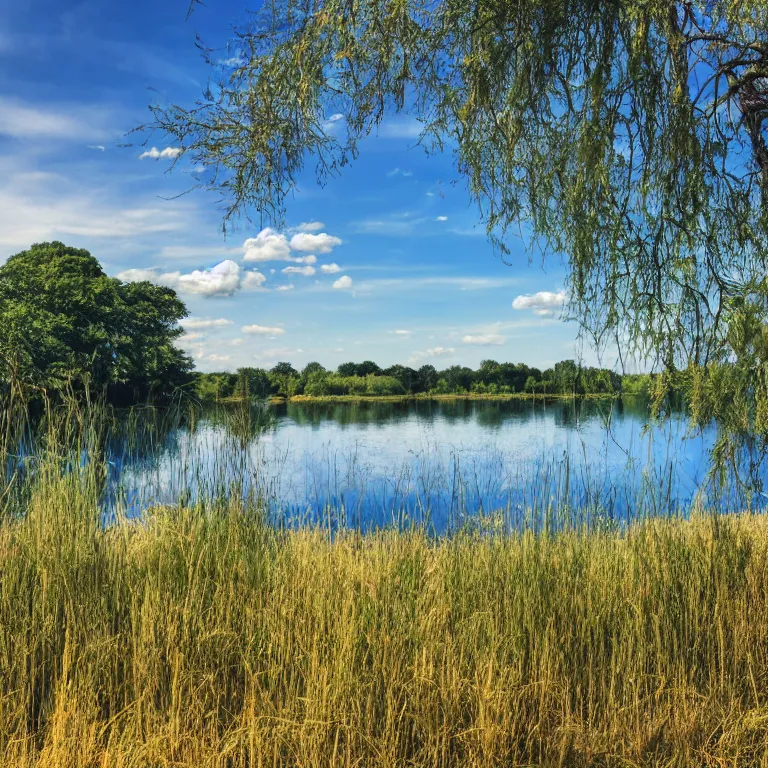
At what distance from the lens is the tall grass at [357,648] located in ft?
6.54

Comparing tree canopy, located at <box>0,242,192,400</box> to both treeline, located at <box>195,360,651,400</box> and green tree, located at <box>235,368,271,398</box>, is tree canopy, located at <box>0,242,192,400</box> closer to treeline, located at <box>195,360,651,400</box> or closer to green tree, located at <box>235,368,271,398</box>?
treeline, located at <box>195,360,651,400</box>

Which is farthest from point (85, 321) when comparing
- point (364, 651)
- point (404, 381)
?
point (364, 651)

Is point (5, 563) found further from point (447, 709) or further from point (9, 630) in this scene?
point (447, 709)

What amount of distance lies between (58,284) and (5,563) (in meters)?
15.5

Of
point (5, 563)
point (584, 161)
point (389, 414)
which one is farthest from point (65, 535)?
point (389, 414)

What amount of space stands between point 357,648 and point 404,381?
25880 mm

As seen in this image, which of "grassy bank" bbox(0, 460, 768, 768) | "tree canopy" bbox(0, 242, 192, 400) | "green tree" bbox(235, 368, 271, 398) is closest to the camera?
"grassy bank" bbox(0, 460, 768, 768)

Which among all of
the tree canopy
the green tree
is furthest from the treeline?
the tree canopy

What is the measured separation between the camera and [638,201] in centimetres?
285

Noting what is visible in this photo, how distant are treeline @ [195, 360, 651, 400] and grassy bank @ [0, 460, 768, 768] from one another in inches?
30.4

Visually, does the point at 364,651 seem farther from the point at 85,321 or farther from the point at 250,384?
the point at 85,321

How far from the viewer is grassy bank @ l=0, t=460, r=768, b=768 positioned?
1.99 meters

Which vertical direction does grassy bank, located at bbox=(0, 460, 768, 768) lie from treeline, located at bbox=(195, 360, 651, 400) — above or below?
below

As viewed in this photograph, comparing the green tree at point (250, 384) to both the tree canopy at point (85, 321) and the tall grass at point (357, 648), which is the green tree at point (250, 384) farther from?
the tree canopy at point (85, 321)
